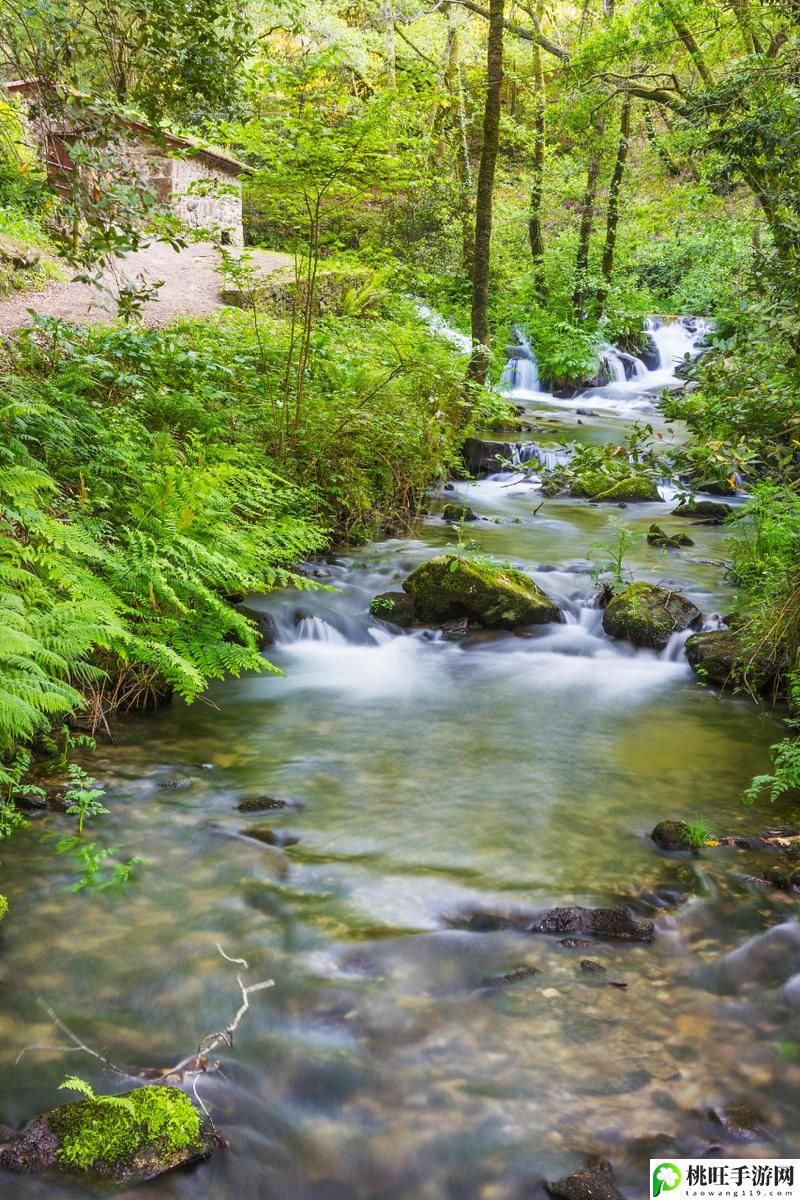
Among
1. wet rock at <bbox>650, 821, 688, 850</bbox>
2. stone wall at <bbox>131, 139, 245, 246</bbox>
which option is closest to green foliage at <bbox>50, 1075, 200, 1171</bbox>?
wet rock at <bbox>650, 821, 688, 850</bbox>

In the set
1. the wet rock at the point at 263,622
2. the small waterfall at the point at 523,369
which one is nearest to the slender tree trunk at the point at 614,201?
the small waterfall at the point at 523,369

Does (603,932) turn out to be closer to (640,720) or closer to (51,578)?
(640,720)

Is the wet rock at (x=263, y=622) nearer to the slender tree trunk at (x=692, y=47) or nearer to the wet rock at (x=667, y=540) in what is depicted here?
the wet rock at (x=667, y=540)

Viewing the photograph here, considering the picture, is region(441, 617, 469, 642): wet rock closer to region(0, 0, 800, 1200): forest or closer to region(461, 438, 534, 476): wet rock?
region(0, 0, 800, 1200): forest

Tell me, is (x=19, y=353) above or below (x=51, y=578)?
above

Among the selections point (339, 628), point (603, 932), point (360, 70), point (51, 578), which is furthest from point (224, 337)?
point (360, 70)

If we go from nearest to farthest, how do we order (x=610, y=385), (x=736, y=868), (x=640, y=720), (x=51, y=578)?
(x=736, y=868), (x=51, y=578), (x=640, y=720), (x=610, y=385)

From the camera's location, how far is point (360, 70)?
1130 inches

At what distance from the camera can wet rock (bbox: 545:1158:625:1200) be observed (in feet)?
→ 8.46

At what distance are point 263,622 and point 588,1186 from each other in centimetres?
520

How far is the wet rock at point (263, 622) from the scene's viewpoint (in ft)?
23.2

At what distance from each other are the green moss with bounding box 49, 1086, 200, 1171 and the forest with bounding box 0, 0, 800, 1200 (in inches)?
0.4

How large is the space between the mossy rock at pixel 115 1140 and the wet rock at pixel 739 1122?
1693 millimetres

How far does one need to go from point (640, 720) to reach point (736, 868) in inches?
82.7
